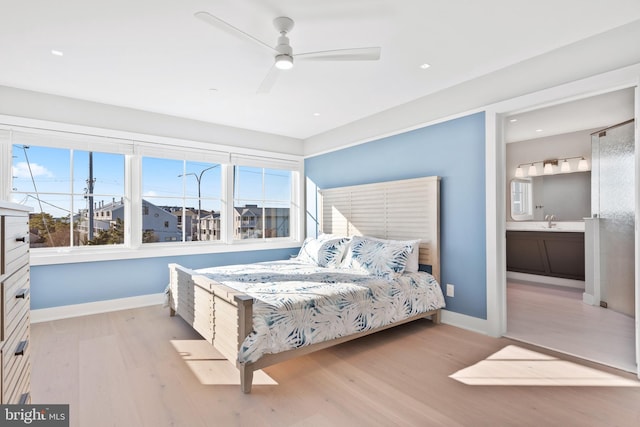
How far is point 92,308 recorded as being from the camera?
12.5ft

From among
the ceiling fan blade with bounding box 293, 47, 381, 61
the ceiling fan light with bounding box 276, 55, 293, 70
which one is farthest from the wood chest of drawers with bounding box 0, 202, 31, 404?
the ceiling fan blade with bounding box 293, 47, 381, 61

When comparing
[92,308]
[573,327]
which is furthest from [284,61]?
[573,327]

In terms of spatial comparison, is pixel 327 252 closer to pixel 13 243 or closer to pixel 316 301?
pixel 316 301

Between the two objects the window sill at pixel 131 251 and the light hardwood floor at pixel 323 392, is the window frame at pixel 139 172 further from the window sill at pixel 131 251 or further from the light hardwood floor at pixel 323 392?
the light hardwood floor at pixel 323 392

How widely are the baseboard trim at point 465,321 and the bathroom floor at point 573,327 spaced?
0.23 m

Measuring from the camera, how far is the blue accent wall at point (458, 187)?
3.26 meters

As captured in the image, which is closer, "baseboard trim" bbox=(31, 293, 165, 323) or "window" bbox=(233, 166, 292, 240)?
"baseboard trim" bbox=(31, 293, 165, 323)

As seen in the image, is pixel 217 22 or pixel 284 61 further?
pixel 284 61

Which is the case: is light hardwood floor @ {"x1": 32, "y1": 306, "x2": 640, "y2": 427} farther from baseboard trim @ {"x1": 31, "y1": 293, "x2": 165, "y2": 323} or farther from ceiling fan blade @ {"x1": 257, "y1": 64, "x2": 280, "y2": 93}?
ceiling fan blade @ {"x1": 257, "y1": 64, "x2": 280, "y2": 93}

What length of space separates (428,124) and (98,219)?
413cm

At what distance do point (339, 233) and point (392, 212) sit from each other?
1.08m

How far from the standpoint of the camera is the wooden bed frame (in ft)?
7.48

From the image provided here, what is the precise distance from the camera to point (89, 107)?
12.5ft

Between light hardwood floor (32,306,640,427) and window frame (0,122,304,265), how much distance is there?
3.74 ft
